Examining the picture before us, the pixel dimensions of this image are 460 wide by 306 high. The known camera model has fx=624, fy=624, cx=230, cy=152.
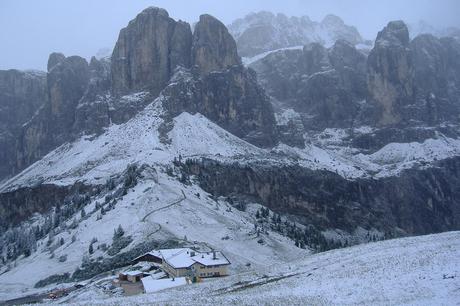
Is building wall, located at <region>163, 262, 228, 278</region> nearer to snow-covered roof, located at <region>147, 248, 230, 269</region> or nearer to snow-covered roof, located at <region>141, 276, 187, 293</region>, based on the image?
snow-covered roof, located at <region>147, 248, 230, 269</region>

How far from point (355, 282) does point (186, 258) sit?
139 ft

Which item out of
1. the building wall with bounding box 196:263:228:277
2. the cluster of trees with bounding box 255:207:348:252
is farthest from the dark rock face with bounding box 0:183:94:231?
the building wall with bounding box 196:263:228:277

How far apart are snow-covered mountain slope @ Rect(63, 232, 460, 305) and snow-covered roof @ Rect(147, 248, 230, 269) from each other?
754 inches

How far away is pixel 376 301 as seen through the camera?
4250 cm

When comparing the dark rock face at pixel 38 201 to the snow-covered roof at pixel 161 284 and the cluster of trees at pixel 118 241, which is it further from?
the snow-covered roof at pixel 161 284

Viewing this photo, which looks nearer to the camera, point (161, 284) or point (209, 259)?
point (161, 284)

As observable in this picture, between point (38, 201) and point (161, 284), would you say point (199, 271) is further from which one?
point (38, 201)

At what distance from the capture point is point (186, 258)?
3472 inches

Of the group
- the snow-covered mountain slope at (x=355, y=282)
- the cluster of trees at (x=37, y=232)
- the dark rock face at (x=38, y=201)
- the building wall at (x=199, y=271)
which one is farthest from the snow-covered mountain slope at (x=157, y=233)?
the snow-covered mountain slope at (x=355, y=282)

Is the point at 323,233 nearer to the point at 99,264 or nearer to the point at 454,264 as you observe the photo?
the point at 99,264

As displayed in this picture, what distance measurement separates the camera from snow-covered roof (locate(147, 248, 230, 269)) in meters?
85.1

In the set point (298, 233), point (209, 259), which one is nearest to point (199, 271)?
point (209, 259)

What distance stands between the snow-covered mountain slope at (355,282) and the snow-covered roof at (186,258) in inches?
754

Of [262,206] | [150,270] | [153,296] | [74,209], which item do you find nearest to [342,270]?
[153,296]
